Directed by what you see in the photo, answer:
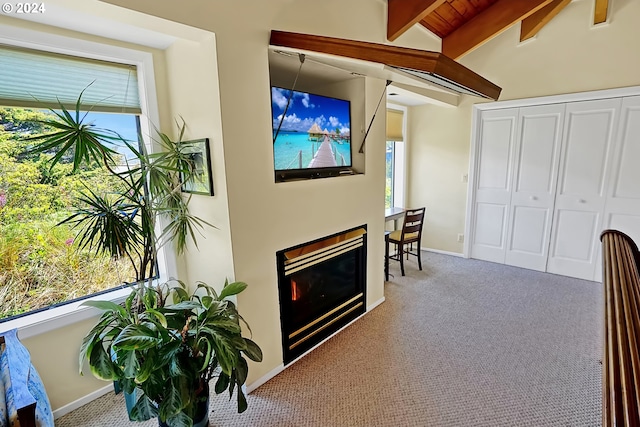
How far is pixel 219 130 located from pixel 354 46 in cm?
89

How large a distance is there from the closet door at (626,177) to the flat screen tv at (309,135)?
3.06 metres

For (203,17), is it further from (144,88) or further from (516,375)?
(516,375)

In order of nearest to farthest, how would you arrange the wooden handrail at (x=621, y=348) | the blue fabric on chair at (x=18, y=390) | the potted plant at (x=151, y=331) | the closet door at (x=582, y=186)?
the wooden handrail at (x=621, y=348), the blue fabric on chair at (x=18, y=390), the potted plant at (x=151, y=331), the closet door at (x=582, y=186)

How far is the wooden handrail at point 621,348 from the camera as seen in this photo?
0.54 m

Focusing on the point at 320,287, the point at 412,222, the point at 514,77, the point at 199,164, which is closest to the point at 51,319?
the point at 199,164

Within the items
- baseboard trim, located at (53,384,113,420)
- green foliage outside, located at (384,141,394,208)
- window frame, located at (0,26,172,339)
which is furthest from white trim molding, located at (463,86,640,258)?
baseboard trim, located at (53,384,113,420)

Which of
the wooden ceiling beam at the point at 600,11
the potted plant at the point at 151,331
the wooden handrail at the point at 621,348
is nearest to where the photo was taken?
A: the wooden handrail at the point at 621,348

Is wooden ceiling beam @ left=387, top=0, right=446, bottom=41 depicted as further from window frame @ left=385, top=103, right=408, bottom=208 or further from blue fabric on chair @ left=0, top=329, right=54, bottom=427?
blue fabric on chair @ left=0, top=329, right=54, bottom=427

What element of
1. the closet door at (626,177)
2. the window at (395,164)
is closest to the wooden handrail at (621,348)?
the closet door at (626,177)

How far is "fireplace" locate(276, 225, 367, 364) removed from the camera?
7.50ft

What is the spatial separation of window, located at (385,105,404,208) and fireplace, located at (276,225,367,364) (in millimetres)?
2244

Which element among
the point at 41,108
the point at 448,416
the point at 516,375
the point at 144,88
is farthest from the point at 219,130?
the point at 516,375

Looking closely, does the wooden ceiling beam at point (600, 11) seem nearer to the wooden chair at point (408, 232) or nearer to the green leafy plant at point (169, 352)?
the wooden chair at point (408, 232)

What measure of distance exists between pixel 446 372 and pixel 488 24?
140 inches
